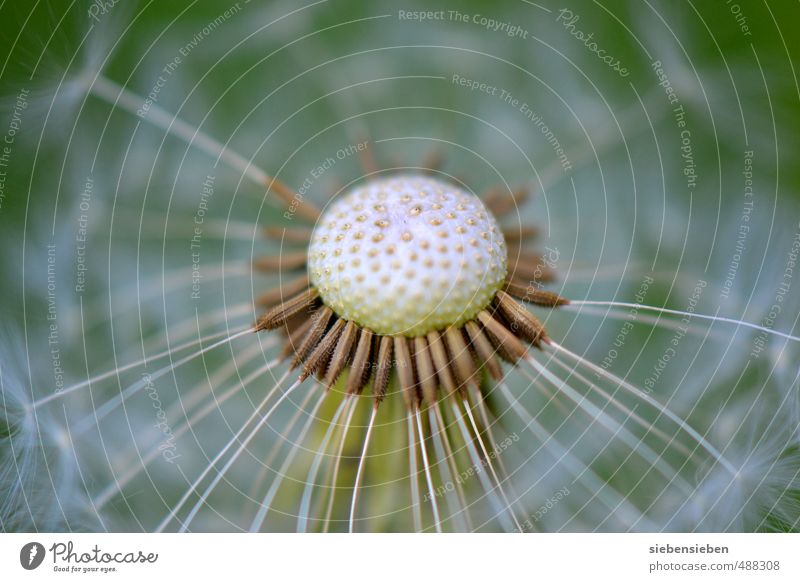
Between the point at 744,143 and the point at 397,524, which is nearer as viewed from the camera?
the point at 397,524

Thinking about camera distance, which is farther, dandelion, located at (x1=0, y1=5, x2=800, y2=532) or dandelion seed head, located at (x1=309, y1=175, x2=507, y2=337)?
dandelion, located at (x1=0, y1=5, x2=800, y2=532)

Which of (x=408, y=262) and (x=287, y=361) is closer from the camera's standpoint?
(x=408, y=262)

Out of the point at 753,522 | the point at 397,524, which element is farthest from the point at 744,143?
the point at 397,524

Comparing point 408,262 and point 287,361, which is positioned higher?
point 408,262

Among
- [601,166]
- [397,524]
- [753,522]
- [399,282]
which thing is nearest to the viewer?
[399,282]

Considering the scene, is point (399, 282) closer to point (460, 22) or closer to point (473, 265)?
point (473, 265)

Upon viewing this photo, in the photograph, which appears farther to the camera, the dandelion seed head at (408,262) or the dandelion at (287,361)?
the dandelion at (287,361)

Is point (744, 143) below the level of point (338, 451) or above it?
above
